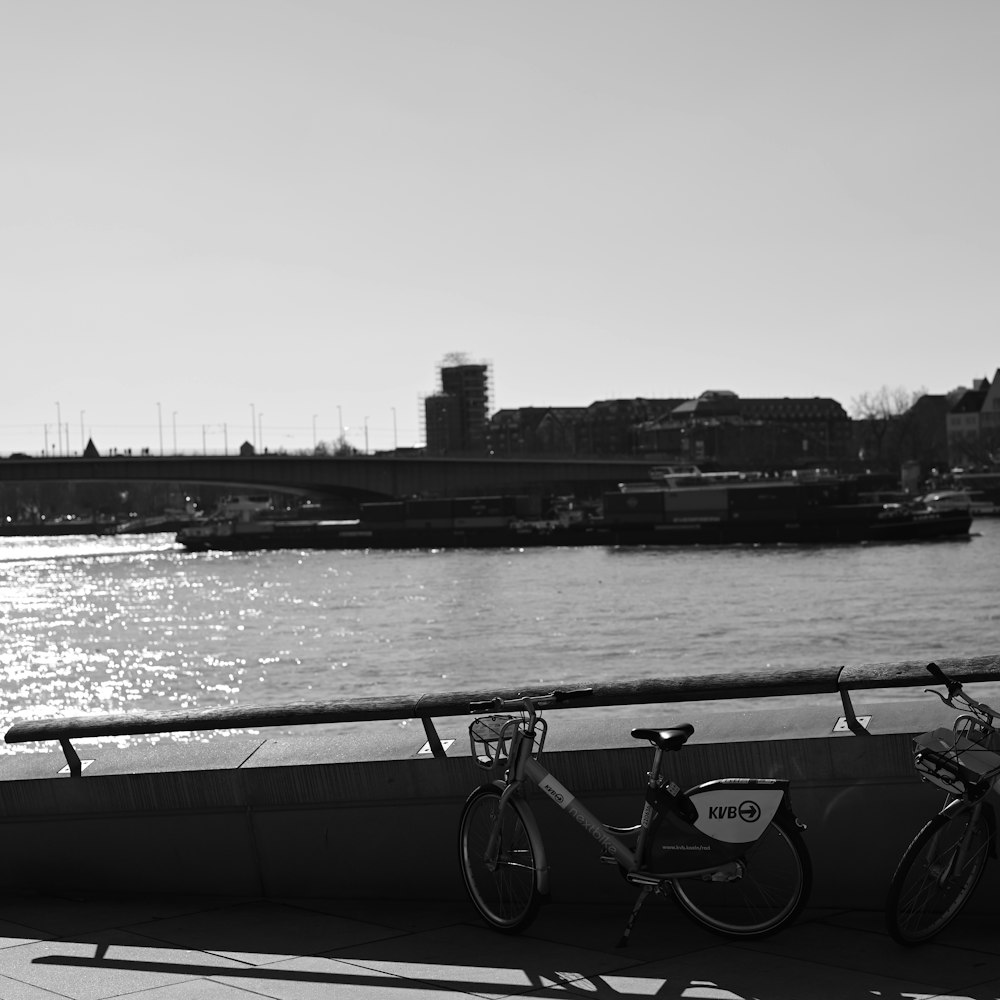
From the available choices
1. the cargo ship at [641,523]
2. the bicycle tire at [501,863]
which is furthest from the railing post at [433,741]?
the cargo ship at [641,523]

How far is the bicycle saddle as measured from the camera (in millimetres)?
5426

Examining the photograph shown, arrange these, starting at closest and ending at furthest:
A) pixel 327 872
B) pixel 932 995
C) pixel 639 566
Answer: pixel 932 995, pixel 327 872, pixel 639 566

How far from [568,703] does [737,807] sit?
81cm

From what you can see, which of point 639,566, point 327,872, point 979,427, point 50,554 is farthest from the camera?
point 979,427

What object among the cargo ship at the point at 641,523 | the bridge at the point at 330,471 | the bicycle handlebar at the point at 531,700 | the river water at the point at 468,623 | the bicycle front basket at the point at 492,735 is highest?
the bridge at the point at 330,471

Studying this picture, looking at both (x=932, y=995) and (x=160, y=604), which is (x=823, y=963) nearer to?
(x=932, y=995)

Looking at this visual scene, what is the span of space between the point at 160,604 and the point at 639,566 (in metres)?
25.3

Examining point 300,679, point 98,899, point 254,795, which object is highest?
point 254,795

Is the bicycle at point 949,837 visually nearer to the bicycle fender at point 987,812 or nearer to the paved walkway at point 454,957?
the bicycle fender at point 987,812

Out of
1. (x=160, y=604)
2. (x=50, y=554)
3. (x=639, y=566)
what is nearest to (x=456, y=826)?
(x=160, y=604)

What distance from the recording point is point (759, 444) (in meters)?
187

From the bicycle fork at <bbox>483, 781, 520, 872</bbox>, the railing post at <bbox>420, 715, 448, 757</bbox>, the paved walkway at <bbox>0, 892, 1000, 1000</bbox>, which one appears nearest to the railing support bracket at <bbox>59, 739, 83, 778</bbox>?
the paved walkway at <bbox>0, 892, 1000, 1000</bbox>

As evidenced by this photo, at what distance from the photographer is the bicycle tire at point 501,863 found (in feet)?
18.7

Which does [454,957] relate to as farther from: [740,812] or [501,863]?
[740,812]
